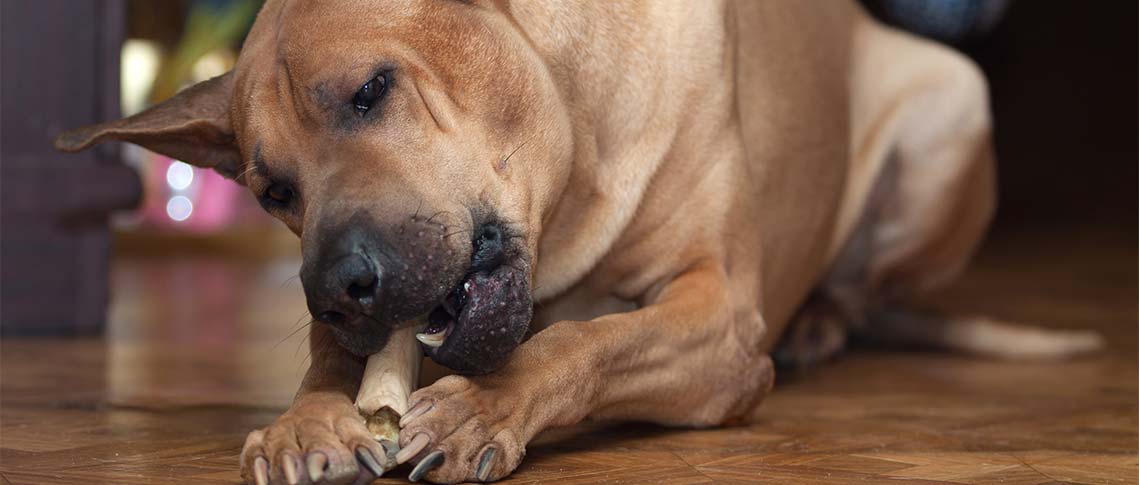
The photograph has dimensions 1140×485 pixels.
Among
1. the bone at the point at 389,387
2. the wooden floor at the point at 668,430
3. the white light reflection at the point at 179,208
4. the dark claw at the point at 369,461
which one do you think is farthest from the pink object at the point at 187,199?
the dark claw at the point at 369,461

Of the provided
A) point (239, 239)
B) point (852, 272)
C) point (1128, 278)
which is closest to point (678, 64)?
point (852, 272)

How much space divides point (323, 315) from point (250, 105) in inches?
15.7

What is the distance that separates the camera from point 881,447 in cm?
215

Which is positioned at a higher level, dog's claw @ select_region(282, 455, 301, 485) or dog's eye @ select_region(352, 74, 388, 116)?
dog's eye @ select_region(352, 74, 388, 116)

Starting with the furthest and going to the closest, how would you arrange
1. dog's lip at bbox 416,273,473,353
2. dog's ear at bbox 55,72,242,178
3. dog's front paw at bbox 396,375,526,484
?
dog's ear at bbox 55,72,242,178 → dog's lip at bbox 416,273,473,353 → dog's front paw at bbox 396,375,526,484

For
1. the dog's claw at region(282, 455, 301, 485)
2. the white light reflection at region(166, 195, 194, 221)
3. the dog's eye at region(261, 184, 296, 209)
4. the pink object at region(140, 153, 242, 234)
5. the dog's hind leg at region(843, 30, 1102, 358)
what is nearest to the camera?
the dog's claw at region(282, 455, 301, 485)

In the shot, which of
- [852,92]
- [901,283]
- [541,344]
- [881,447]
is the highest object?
[852,92]

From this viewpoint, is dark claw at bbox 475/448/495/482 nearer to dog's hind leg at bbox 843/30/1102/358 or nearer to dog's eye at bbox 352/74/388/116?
dog's eye at bbox 352/74/388/116

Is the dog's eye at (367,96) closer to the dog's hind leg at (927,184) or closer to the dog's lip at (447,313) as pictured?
the dog's lip at (447,313)

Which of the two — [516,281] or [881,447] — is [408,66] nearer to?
[516,281]

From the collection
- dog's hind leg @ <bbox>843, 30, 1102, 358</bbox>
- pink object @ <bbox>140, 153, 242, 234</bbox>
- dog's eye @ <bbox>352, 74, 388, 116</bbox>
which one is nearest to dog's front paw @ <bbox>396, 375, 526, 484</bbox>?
dog's eye @ <bbox>352, 74, 388, 116</bbox>

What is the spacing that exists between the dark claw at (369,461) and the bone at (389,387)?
61mm

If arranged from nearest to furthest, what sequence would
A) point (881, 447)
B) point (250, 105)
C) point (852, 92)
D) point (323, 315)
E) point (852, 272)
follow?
1. point (323, 315)
2. point (250, 105)
3. point (881, 447)
4. point (852, 92)
5. point (852, 272)

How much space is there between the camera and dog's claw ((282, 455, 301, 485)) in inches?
64.7
